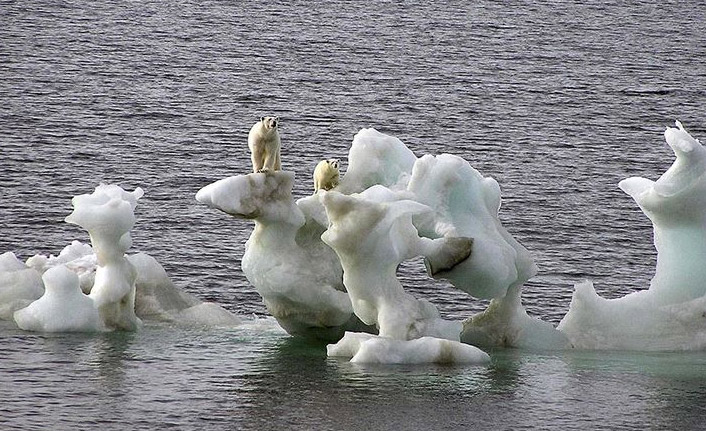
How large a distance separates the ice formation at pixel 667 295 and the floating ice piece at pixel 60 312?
558 centimetres

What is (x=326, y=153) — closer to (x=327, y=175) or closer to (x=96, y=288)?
(x=327, y=175)

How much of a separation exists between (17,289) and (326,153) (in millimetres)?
16880

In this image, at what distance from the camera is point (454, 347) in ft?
58.6

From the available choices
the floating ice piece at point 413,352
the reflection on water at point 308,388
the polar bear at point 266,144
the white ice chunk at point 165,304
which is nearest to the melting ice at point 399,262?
the floating ice piece at point 413,352

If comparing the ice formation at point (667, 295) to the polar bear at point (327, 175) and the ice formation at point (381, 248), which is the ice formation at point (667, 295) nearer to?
the ice formation at point (381, 248)

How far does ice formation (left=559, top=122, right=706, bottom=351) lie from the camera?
754 inches

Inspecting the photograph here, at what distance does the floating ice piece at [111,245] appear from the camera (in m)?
19.2

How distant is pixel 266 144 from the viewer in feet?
63.6

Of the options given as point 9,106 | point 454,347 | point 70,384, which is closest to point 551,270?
point 454,347

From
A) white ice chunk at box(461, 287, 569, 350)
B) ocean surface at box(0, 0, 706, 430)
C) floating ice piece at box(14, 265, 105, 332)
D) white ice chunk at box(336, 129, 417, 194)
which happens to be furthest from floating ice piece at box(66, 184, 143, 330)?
white ice chunk at box(461, 287, 569, 350)

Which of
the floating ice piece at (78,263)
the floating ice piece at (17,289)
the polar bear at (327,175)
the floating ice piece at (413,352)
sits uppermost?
the polar bear at (327,175)

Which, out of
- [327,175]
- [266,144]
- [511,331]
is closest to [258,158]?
[266,144]

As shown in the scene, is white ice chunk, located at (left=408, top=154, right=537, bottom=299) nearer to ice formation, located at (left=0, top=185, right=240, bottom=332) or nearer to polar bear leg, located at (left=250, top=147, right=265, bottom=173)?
polar bear leg, located at (left=250, top=147, right=265, bottom=173)

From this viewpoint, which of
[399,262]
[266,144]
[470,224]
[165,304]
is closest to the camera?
[399,262]
